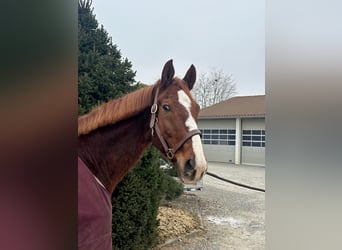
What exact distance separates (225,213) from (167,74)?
8.12 feet

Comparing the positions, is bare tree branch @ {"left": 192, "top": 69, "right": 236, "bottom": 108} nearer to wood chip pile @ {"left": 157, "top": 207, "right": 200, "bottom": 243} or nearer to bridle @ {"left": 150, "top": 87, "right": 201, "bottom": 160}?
bridle @ {"left": 150, "top": 87, "right": 201, "bottom": 160}

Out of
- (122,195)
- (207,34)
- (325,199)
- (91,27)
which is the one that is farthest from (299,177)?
(91,27)

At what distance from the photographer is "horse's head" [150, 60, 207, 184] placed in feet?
3.68

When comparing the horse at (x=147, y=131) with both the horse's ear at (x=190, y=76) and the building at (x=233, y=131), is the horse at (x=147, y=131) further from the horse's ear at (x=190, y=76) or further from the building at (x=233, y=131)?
the building at (x=233, y=131)

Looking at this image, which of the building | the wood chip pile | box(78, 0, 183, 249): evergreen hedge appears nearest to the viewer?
box(78, 0, 183, 249): evergreen hedge

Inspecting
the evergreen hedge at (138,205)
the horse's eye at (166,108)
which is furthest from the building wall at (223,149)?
the evergreen hedge at (138,205)

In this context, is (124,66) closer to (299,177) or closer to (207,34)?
(207,34)

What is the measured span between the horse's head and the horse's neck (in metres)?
0.08

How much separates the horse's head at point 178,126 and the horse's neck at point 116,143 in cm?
8

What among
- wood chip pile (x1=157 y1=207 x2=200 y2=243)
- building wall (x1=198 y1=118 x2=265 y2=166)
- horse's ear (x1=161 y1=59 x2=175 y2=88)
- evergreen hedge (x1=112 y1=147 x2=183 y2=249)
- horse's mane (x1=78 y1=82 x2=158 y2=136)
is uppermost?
horse's ear (x1=161 y1=59 x2=175 y2=88)

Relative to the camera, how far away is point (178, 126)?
3.81ft

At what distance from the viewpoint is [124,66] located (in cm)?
193

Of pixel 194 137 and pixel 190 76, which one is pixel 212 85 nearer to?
pixel 190 76

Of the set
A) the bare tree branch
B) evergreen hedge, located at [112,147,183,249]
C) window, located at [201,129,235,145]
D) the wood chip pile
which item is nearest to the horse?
window, located at [201,129,235,145]
